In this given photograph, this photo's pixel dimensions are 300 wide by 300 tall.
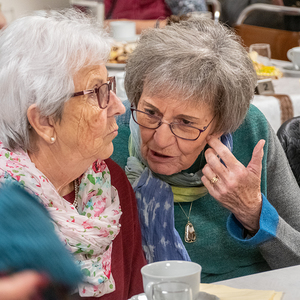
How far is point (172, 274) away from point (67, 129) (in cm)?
50

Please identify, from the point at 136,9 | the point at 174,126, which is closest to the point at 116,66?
the point at 174,126

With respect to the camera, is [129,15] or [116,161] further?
[129,15]

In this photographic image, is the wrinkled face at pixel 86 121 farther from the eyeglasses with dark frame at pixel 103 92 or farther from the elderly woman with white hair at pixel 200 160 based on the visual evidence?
the elderly woman with white hair at pixel 200 160

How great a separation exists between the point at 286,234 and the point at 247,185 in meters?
0.24

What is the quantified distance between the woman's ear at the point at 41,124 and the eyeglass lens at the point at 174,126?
1.30 feet

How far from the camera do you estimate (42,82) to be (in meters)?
1.03

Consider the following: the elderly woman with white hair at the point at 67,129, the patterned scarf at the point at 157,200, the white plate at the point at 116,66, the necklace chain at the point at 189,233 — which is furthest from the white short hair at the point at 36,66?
the white plate at the point at 116,66

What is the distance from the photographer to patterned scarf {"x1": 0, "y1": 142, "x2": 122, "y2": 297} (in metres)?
1.08

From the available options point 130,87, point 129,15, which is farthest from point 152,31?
point 129,15

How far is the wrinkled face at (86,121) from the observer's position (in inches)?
43.5

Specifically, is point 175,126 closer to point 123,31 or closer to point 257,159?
point 257,159

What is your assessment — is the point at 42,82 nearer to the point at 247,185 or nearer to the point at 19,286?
the point at 19,286

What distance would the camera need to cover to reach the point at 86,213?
1247 mm

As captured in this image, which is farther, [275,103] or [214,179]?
[275,103]
